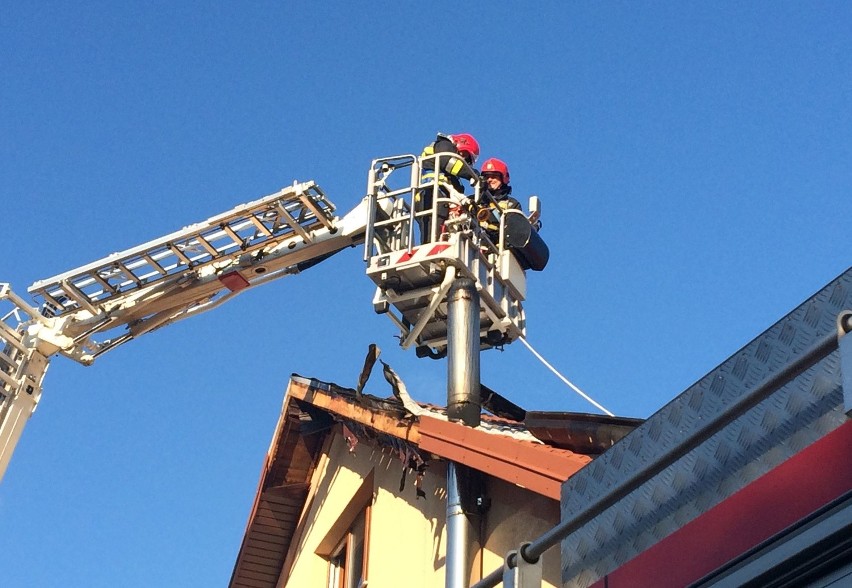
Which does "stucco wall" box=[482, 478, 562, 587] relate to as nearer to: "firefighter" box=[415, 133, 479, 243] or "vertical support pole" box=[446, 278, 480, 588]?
"vertical support pole" box=[446, 278, 480, 588]

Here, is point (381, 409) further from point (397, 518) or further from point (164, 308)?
point (164, 308)

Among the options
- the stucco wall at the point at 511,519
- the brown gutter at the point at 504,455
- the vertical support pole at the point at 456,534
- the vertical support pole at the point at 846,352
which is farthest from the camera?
the vertical support pole at the point at 456,534

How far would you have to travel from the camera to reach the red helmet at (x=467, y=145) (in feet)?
41.6

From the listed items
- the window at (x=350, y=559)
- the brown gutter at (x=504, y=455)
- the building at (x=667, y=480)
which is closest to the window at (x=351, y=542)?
the window at (x=350, y=559)

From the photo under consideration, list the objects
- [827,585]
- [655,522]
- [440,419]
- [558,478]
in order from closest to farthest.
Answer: [827,585] < [655,522] < [558,478] < [440,419]

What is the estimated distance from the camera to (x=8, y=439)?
14227 mm

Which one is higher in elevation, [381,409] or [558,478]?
[381,409]

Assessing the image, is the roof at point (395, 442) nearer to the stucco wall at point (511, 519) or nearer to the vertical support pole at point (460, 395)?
the vertical support pole at point (460, 395)

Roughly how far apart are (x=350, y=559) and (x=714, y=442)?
6902mm

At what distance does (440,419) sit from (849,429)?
5148 mm

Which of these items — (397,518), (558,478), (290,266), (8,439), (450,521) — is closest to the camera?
(558,478)

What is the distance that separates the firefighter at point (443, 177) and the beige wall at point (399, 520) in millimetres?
2099

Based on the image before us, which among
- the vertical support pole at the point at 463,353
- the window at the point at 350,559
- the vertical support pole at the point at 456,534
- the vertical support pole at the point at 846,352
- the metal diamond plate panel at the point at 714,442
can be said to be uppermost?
the vertical support pole at the point at 463,353

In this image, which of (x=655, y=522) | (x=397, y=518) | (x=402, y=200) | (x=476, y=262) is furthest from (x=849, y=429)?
(x=402, y=200)
